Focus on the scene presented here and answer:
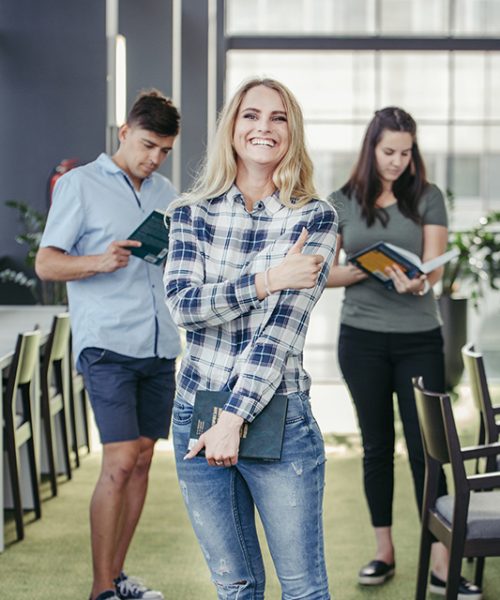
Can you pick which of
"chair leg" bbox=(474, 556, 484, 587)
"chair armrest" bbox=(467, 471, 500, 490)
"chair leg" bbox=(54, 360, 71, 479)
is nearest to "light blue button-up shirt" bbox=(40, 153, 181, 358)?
"chair armrest" bbox=(467, 471, 500, 490)

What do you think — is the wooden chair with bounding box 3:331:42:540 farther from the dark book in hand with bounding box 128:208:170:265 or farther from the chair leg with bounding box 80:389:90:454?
the chair leg with bounding box 80:389:90:454

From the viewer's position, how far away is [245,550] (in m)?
2.36

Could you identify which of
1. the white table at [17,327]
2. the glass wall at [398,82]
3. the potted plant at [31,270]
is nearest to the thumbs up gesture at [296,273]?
the white table at [17,327]

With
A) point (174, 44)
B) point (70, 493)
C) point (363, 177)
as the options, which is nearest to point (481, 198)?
point (174, 44)

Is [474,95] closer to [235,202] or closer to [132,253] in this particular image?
[132,253]

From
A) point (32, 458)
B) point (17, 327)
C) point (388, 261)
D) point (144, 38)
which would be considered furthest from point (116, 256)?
point (144, 38)

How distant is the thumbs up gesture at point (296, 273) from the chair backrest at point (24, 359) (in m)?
2.67

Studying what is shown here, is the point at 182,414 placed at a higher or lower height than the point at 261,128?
lower

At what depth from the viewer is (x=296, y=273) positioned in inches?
86.2

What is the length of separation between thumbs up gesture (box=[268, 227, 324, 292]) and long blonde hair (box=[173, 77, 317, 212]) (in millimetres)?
178

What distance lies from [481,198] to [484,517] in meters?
9.19

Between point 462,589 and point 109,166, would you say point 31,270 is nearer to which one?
point 109,166

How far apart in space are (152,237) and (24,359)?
144 centimetres

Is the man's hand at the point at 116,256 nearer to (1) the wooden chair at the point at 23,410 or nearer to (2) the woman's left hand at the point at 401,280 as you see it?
(2) the woman's left hand at the point at 401,280
